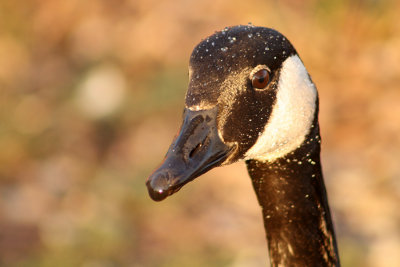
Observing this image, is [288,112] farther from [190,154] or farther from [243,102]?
[190,154]

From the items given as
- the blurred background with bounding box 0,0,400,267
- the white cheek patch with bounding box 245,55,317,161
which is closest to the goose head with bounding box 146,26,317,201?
the white cheek patch with bounding box 245,55,317,161

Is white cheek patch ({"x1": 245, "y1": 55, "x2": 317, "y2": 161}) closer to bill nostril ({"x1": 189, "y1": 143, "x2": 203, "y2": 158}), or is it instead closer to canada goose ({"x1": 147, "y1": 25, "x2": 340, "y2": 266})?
canada goose ({"x1": 147, "y1": 25, "x2": 340, "y2": 266})

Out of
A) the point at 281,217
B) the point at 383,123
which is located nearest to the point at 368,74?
the point at 383,123

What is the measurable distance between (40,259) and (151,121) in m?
2.16

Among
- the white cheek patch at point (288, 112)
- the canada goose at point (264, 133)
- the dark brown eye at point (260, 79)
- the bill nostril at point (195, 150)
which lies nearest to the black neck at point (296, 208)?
the canada goose at point (264, 133)

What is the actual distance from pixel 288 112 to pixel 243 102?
0.21 metres

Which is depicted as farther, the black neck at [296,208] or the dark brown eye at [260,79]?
the black neck at [296,208]

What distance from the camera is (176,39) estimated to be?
7984 millimetres

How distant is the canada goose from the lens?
240cm

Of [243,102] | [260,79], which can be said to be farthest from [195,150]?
[260,79]

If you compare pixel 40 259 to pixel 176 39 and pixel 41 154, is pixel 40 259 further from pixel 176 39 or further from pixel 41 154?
pixel 176 39

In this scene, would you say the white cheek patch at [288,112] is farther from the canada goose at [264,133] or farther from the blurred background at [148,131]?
the blurred background at [148,131]

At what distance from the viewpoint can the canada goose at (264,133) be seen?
2398 millimetres

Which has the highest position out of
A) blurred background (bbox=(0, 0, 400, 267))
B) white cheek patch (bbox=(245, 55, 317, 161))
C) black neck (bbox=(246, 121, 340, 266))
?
blurred background (bbox=(0, 0, 400, 267))
